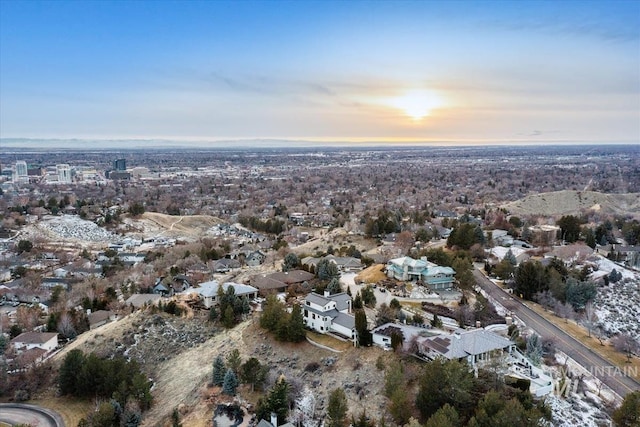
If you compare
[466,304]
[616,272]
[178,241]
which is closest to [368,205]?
[178,241]

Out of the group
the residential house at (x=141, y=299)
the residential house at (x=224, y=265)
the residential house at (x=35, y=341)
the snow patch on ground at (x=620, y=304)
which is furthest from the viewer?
the residential house at (x=224, y=265)

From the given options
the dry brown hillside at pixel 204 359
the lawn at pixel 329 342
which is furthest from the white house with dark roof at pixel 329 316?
the dry brown hillside at pixel 204 359

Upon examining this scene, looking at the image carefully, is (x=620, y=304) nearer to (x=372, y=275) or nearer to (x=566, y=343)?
(x=566, y=343)

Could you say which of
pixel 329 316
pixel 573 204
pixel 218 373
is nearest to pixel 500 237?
pixel 329 316

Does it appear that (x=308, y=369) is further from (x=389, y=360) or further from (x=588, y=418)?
(x=588, y=418)

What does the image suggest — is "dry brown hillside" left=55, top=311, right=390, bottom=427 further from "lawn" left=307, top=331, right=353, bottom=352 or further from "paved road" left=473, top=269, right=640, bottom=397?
"paved road" left=473, top=269, right=640, bottom=397

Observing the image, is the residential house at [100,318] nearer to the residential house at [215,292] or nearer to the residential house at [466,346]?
the residential house at [215,292]

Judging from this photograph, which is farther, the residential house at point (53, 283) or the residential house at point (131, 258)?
the residential house at point (131, 258)

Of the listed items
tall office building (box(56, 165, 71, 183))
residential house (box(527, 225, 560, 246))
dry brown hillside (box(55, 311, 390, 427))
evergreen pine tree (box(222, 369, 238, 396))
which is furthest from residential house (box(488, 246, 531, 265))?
tall office building (box(56, 165, 71, 183))
